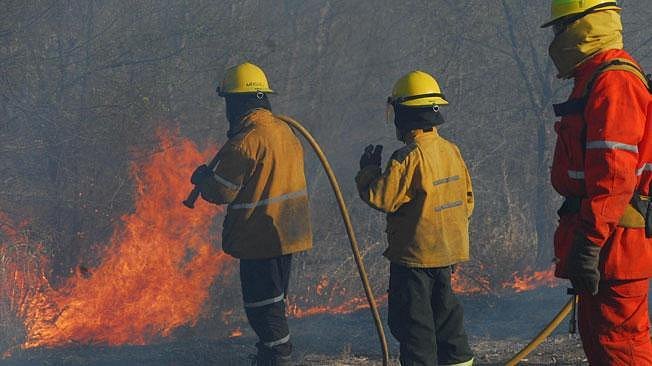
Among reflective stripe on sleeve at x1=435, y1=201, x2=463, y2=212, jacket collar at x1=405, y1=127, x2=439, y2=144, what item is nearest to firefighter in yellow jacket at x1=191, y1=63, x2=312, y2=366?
jacket collar at x1=405, y1=127, x2=439, y2=144

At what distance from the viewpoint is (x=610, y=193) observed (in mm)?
3305

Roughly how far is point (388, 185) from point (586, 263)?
4.27ft

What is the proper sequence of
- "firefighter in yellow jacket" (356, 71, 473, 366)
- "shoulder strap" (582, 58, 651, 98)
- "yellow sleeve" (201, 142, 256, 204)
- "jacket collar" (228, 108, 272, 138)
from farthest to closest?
1. "jacket collar" (228, 108, 272, 138)
2. "yellow sleeve" (201, 142, 256, 204)
3. "firefighter in yellow jacket" (356, 71, 473, 366)
4. "shoulder strap" (582, 58, 651, 98)

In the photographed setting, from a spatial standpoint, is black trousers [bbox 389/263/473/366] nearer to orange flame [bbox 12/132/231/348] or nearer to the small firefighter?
the small firefighter

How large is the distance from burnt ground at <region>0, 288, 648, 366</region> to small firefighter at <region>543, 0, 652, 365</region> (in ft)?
7.36

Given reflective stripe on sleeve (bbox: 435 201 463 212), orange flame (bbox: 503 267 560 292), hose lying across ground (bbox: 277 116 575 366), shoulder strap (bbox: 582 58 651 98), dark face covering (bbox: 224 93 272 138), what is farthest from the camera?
orange flame (bbox: 503 267 560 292)

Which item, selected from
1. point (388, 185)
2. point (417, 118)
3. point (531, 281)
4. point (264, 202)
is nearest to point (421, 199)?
point (388, 185)

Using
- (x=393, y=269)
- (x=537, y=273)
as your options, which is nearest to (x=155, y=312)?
(x=393, y=269)

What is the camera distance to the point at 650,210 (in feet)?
11.5

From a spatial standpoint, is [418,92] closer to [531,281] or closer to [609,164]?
[609,164]

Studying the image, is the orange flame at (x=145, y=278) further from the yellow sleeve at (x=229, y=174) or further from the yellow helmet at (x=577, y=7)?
the yellow helmet at (x=577, y=7)

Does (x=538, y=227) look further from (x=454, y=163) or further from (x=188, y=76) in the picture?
(x=454, y=163)

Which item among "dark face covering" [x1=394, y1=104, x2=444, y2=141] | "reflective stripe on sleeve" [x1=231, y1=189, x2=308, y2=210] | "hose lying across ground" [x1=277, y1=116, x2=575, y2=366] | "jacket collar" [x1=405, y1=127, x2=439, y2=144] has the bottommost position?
"hose lying across ground" [x1=277, y1=116, x2=575, y2=366]

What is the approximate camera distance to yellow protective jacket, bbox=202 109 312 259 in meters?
5.40
